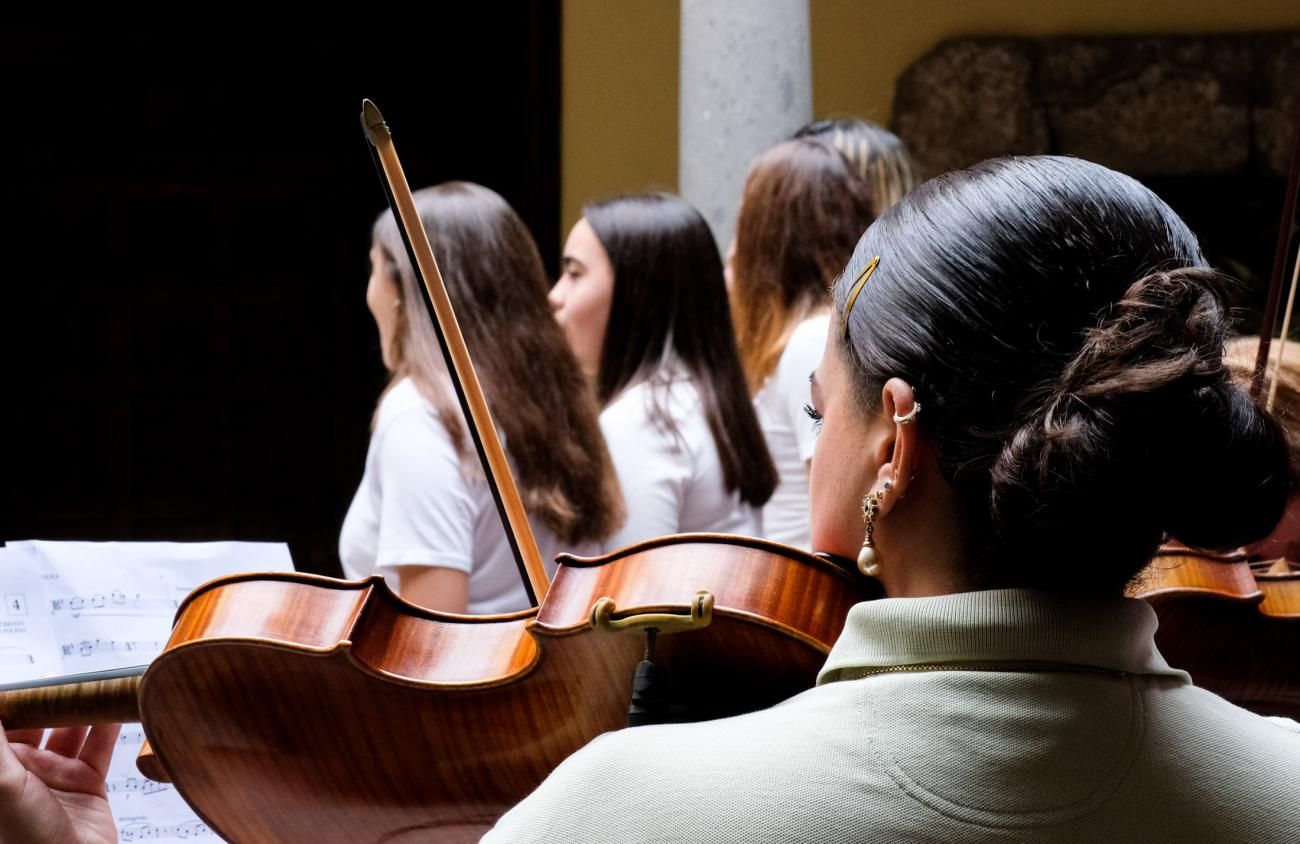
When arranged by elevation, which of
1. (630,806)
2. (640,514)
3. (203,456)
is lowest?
(203,456)

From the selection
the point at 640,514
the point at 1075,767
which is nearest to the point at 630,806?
the point at 1075,767

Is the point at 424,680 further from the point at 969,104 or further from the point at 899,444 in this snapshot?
the point at 969,104

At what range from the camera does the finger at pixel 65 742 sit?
1.36m

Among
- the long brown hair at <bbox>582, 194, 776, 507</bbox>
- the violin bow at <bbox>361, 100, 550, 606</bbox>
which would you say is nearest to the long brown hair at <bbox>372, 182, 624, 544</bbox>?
the long brown hair at <bbox>582, 194, 776, 507</bbox>

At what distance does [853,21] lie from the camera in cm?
491

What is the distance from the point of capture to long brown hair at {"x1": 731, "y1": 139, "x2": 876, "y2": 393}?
2.49 meters

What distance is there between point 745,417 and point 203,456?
2979 mm

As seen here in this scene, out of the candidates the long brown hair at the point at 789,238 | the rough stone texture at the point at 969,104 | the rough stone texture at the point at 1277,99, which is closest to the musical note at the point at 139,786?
the long brown hair at the point at 789,238

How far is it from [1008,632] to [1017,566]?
49 millimetres

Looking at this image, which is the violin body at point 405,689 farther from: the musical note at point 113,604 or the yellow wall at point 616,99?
the yellow wall at point 616,99

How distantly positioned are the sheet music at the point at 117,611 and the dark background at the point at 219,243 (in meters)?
3.51

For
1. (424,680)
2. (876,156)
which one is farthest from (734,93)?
(424,680)

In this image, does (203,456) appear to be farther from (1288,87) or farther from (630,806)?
(630,806)

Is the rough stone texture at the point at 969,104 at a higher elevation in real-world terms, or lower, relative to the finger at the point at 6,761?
higher
